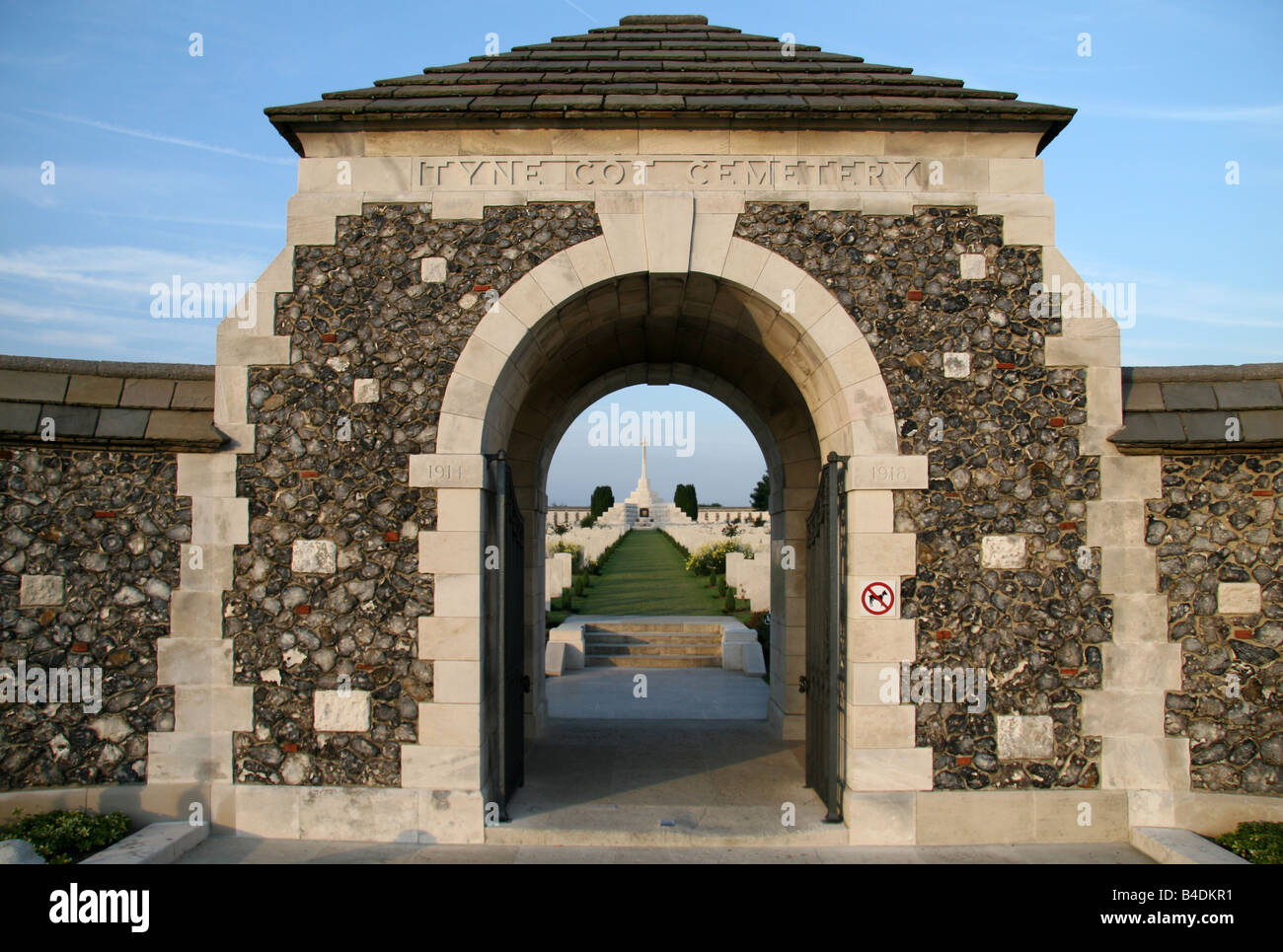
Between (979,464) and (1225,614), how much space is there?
204cm

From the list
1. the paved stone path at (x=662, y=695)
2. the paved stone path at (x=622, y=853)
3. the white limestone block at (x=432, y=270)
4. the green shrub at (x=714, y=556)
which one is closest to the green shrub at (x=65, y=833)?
the paved stone path at (x=622, y=853)

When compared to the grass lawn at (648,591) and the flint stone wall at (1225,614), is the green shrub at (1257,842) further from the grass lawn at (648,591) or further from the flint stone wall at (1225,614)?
the grass lawn at (648,591)

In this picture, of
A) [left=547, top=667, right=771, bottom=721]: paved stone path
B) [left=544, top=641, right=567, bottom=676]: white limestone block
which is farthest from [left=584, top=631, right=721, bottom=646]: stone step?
[left=544, top=641, right=567, bottom=676]: white limestone block

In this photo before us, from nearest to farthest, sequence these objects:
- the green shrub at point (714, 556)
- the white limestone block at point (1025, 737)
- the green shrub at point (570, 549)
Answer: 1. the white limestone block at point (1025, 737)
2. the green shrub at point (570, 549)
3. the green shrub at point (714, 556)

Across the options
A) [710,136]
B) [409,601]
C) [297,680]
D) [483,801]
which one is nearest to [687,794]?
[483,801]

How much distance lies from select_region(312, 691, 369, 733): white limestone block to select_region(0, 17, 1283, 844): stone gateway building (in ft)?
0.07

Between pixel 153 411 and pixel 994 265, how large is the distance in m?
6.51

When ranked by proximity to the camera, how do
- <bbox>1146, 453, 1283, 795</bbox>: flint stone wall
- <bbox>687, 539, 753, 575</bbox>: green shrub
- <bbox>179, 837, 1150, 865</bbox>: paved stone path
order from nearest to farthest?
<bbox>179, 837, 1150, 865</bbox>: paved stone path < <bbox>1146, 453, 1283, 795</bbox>: flint stone wall < <bbox>687, 539, 753, 575</bbox>: green shrub

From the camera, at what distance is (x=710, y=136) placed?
20.4 feet

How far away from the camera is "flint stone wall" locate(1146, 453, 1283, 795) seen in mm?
5723

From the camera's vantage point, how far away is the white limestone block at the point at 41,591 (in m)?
5.80

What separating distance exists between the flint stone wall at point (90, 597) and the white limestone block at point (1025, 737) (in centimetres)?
616

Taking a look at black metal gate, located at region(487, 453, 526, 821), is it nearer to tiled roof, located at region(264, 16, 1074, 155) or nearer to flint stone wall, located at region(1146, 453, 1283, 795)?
tiled roof, located at region(264, 16, 1074, 155)

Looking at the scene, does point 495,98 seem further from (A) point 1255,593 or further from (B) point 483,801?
(A) point 1255,593
